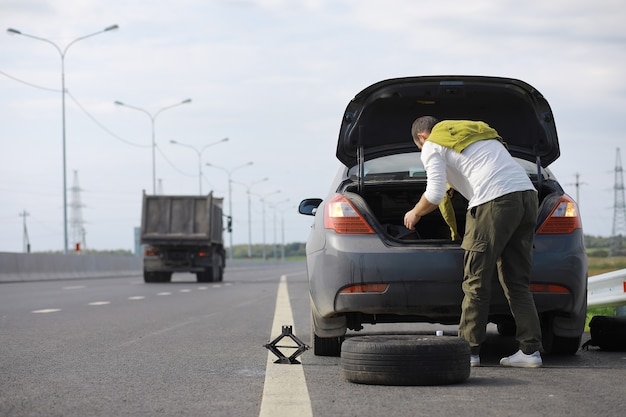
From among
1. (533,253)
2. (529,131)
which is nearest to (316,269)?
(533,253)

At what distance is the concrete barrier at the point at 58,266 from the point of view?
33.0 m

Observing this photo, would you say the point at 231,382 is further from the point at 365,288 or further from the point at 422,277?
the point at 422,277

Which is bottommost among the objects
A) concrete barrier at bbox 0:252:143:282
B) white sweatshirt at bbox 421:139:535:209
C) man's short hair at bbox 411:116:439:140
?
concrete barrier at bbox 0:252:143:282

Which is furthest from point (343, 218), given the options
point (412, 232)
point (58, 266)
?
point (58, 266)

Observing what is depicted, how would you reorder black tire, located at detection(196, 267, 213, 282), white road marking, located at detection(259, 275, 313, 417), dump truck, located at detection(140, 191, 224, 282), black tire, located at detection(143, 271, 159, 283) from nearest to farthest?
1. white road marking, located at detection(259, 275, 313, 417)
2. dump truck, located at detection(140, 191, 224, 282)
3. black tire, located at detection(143, 271, 159, 283)
4. black tire, located at detection(196, 267, 213, 282)

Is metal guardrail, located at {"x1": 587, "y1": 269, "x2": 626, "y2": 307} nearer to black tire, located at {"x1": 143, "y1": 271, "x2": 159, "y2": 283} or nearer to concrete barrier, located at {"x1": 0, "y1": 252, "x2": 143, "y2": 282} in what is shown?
black tire, located at {"x1": 143, "y1": 271, "x2": 159, "y2": 283}

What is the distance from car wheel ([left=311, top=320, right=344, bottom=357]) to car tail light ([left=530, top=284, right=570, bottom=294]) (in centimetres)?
147

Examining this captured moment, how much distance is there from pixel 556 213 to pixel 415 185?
962 mm

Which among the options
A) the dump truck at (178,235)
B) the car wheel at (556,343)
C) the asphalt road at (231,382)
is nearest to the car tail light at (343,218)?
the asphalt road at (231,382)

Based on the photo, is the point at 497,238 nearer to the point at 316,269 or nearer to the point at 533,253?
the point at 533,253

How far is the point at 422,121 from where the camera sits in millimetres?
6742

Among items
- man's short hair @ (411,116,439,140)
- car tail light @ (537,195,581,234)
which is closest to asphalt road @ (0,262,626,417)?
car tail light @ (537,195,581,234)

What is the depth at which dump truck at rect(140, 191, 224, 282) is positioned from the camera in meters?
31.5

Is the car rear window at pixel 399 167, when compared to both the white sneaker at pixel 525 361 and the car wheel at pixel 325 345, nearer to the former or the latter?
the car wheel at pixel 325 345
